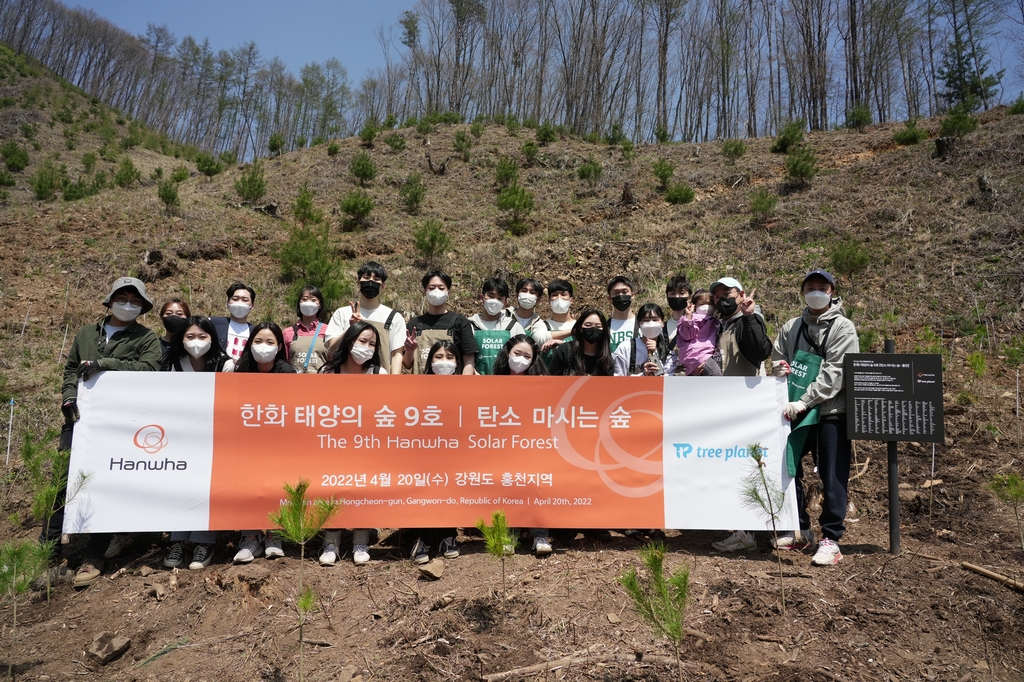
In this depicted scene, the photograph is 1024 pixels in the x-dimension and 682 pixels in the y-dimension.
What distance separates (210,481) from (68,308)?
7.65 m

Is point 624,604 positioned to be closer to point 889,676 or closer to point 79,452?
point 889,676

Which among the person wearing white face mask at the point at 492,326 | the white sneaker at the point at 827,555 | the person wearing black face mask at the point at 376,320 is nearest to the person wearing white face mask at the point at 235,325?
the person wearing black face mask at the point at 376,320

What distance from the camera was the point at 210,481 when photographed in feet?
13.6

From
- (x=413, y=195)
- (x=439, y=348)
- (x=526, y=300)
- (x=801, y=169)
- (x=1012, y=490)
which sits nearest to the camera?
(x=1012, y=490)

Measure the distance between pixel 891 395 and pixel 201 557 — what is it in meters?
4.92

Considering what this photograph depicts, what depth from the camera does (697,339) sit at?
475 centimetres

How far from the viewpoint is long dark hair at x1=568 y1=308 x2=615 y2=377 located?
4574mm

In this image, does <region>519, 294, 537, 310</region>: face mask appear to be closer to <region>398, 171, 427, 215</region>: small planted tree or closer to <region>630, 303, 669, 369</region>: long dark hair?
<region>630, 303, 669, 369</region>: long dark hair

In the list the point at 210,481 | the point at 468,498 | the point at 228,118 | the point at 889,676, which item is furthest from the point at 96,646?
the point at 228,118

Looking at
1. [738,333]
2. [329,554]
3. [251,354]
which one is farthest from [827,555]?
[251,354]

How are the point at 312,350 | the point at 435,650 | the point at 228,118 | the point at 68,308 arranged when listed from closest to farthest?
the point at 435,650
the point at 312,350
the point at 68,308
the point at 228,118

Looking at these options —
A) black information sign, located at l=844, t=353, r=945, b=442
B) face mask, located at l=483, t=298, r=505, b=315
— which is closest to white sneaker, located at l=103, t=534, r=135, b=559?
face mask, located at l=483, t=298, r=505, b=315

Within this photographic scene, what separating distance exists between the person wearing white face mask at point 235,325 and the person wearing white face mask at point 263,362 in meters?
0.38

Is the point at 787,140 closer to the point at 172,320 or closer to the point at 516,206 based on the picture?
the point at 516,206
